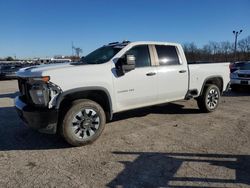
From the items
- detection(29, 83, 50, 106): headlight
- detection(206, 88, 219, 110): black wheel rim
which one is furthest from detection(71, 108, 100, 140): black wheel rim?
detection(206, 88, 219, 110): black wheel rim

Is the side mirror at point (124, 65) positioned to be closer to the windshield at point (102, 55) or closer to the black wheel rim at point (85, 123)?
the windshield at point (102, 55)

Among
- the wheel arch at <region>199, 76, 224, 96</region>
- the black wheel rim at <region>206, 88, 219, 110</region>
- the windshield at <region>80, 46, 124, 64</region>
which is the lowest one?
the black wheel rim at <region>206, 88, 219, 110</region>

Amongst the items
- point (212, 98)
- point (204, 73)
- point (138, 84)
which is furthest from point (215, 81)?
point (138, 84)

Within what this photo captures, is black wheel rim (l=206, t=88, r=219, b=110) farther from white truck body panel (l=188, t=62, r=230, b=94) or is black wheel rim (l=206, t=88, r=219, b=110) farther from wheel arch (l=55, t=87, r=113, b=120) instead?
wheel arch (l=55, t=87, r=113, b=120)

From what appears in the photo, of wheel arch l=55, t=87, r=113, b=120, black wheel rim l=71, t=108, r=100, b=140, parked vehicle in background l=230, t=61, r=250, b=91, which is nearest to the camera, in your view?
wheel arch l=55, t=87, r=113, b=120

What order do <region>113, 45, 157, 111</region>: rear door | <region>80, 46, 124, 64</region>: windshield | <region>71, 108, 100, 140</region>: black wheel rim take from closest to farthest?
<region>71, 108, 100, 140</region>: black wheel rim → <region>113, 45, 157, 111</region>: rear door → <region>80, 46, 124, 64</region>: windshield

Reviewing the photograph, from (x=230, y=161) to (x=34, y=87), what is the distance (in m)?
3.41

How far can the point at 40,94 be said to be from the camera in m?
4.45

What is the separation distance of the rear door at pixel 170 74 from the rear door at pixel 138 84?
0.22 meters

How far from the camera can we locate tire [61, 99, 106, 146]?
471cm

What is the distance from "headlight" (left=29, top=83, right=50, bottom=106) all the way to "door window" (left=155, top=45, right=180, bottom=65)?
2.82m

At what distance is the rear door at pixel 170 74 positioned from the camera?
6.10m

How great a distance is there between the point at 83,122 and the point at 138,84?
4.81 ft

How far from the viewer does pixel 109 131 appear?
5.82m
